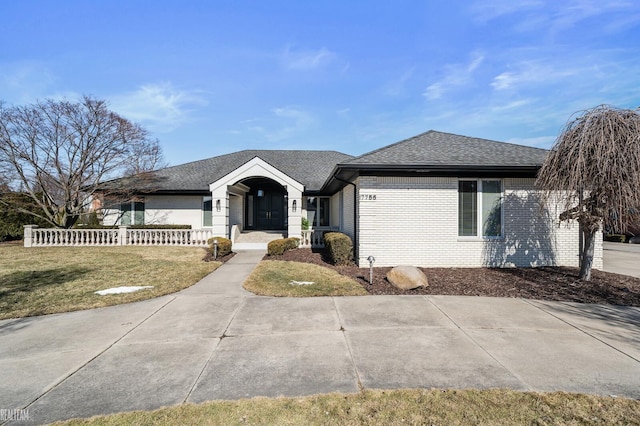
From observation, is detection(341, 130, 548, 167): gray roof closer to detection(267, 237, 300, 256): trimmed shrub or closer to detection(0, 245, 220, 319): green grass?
detection(267, 237, 300, 256): trimmed shrub

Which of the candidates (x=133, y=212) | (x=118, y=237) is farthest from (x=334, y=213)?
(x=133, y=212)

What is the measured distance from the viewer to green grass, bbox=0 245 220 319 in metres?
6.43

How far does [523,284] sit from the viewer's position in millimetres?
7910

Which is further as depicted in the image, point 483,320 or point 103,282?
point 103,282

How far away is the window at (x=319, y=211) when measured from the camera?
18203 millimetres

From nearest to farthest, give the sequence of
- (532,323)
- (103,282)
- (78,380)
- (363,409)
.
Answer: (363,409), (78,380), (532,323), (103,282)

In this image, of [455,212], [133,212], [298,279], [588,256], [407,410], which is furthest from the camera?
[133,212]

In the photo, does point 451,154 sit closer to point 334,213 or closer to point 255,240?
point 334,213

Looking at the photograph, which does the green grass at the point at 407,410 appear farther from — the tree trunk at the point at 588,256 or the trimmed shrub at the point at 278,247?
the trimmed shrub at the point at 278,247

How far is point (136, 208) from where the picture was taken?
59.1ft

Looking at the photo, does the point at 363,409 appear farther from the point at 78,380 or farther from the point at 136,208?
the point at 136,208

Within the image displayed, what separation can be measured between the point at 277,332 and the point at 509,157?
30.6 feet

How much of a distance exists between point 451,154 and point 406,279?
505 cm

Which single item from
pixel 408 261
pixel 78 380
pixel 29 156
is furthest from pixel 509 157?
pixel 29 156
